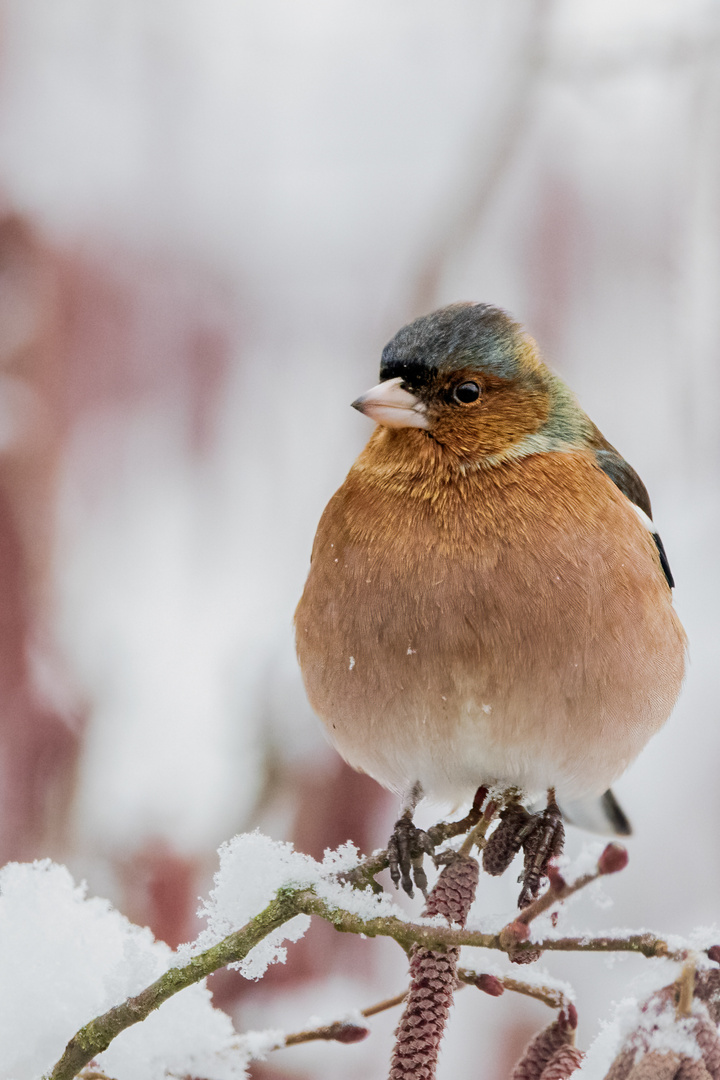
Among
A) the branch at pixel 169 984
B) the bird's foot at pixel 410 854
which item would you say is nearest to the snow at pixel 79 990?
the branch at pixel 169 984

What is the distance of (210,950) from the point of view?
124 centimetres

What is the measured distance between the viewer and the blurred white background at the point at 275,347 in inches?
120

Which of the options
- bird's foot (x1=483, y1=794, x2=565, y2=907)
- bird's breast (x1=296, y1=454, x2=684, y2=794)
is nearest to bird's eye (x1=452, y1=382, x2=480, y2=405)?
bird's breast (x1=296, y1=454, x2=684, y2=794)

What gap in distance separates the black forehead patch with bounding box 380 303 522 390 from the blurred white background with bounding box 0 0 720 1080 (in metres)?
1.34

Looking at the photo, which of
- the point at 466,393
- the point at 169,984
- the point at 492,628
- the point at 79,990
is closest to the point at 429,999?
Answer: the point at 169,984

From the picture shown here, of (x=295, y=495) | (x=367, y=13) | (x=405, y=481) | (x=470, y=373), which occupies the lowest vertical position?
(x=405, y=481)

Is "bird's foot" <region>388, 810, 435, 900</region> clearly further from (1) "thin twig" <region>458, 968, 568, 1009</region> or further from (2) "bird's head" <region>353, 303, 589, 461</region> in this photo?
(2) "bird's head" <region>353, 303, 589, 461</region>

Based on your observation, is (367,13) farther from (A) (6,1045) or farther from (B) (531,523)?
(A) (6,1045)

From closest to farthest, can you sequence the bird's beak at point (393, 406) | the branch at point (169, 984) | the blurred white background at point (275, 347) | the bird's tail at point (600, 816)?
the branch at point (169, 984)
the bird's beak at point (393, 406)
the bird's tail at point (600, 816)
the blurred white background at point (275, 347)

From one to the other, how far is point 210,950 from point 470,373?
121 cm

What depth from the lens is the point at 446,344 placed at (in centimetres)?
200

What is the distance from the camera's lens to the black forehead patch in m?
1.99

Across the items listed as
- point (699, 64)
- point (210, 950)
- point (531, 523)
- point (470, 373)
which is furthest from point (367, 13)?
point (210, 950)

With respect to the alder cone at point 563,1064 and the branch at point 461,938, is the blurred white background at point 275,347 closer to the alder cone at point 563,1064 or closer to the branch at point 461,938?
the alder cone at point 563,1064
